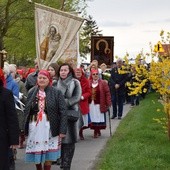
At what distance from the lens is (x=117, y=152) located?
444 inches

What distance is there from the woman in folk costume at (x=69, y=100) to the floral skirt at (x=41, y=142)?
2.24 feet

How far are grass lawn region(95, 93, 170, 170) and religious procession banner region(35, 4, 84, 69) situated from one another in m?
2.46

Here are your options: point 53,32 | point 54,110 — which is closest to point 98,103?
point 53,32

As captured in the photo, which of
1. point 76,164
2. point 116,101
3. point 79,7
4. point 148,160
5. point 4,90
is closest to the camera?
point 4,90

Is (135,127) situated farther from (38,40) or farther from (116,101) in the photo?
(116,101)

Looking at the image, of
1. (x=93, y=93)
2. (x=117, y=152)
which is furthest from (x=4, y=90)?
(x=93, y=93)

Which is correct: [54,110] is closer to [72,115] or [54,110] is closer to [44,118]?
[44,118]

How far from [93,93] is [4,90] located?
7.62 m

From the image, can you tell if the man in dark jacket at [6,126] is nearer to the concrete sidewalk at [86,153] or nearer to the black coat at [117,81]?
the concrete sidewalk at [86,153]

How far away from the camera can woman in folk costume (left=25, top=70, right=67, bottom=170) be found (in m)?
8.62

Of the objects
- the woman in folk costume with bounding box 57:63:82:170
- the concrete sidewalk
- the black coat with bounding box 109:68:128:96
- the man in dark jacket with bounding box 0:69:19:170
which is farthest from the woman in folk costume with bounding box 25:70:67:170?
the black coat with bounding box 109:68:128:96

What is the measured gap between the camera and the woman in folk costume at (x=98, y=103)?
14742mm

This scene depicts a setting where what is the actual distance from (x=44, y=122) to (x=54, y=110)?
23 cm

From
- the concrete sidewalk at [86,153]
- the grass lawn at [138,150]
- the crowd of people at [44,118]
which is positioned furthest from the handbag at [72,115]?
the concrete sidewalk at [86,153]
